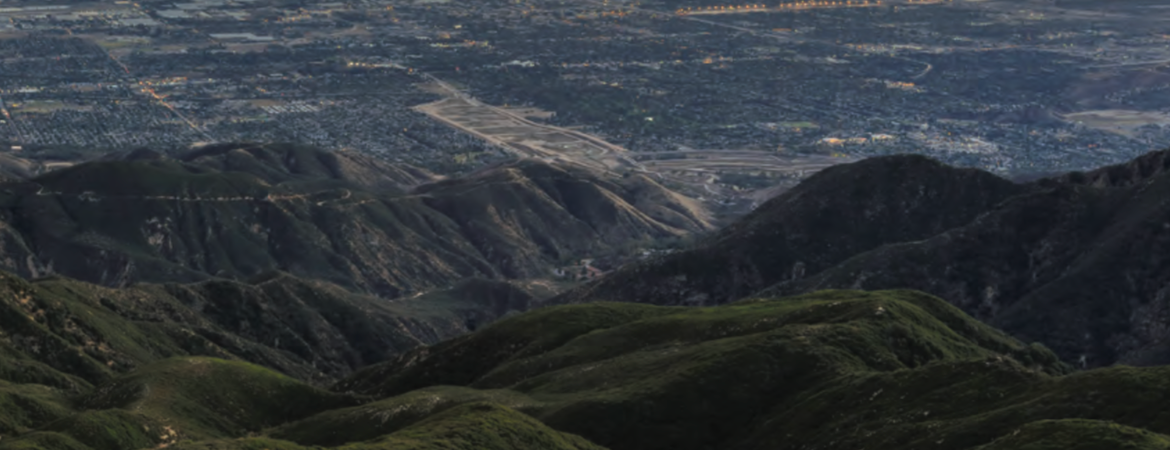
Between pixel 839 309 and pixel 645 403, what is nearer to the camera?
pixel 645 403

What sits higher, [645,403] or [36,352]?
[645,403]

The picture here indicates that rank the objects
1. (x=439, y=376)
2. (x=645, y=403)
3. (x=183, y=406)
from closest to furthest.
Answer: (x=645, y=403) → (x=183, y=406) → (x=439, y=376)

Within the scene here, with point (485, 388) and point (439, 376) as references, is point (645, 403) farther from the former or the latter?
point (439, 376)

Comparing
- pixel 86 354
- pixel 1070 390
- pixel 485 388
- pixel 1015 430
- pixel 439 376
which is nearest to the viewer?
pixel 1015 430

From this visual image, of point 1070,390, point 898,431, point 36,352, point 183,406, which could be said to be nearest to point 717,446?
point 898,431

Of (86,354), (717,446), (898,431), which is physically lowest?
(86,354)

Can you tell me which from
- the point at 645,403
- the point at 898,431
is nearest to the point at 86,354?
the point at 645,403

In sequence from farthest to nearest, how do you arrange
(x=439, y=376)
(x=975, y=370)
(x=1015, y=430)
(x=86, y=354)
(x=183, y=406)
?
(x=86, y=354)
(x=439, y=376)
(x=183, y=406)
(x=975, y=370)
(x=1015, y=430)

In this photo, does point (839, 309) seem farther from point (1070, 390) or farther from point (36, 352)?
point (36, 352)

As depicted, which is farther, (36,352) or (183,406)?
(36,352)
